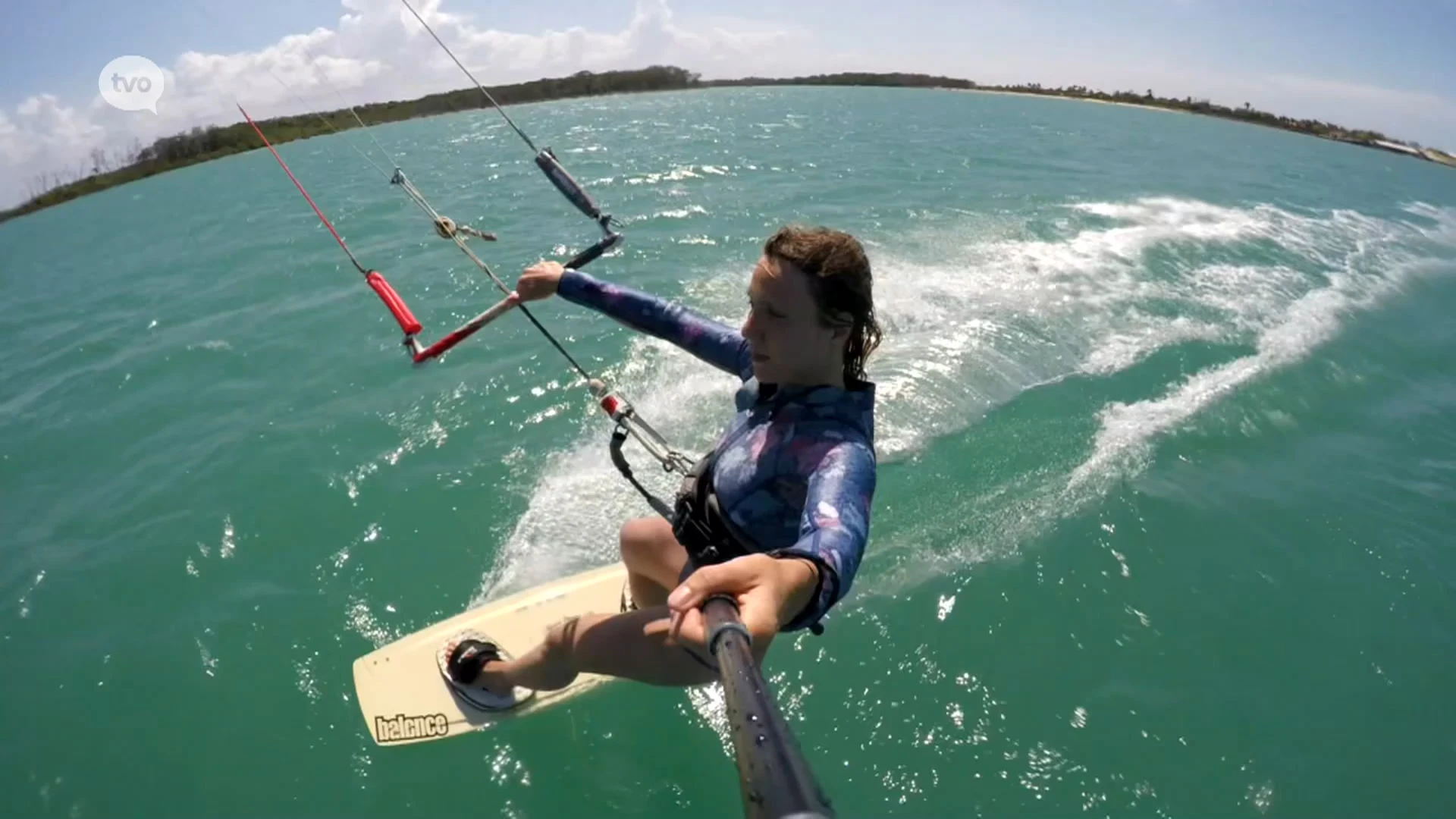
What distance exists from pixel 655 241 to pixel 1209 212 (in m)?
11.3

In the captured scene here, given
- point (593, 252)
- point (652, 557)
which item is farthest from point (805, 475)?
Answer: point (593, 252)

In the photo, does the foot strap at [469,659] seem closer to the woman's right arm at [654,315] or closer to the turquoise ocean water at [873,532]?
A: the turquoise ocean water at [873,532]

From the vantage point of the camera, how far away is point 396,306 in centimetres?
401

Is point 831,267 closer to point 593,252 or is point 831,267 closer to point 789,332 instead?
point 789,332

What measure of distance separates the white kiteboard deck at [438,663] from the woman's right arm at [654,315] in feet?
5.82

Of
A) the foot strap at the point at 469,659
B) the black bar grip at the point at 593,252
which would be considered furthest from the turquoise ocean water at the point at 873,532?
the black bar grip at the point at 593,252

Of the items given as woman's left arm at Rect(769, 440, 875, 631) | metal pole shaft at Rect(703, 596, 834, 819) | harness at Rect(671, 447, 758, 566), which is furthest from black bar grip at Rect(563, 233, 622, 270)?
metal pole shaft at Rect(703, 596, 834, 819)

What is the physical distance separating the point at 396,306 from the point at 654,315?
156 cm

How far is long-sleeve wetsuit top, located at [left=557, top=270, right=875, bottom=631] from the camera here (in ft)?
6.39

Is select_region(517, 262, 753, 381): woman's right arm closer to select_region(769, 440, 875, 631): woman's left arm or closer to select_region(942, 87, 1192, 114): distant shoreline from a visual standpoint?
select_region(769, 440, 875, 631): woman's left arm

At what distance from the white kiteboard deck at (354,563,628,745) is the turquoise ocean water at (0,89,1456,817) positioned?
12 cm

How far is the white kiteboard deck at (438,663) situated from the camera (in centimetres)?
387

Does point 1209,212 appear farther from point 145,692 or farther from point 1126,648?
point 145,692

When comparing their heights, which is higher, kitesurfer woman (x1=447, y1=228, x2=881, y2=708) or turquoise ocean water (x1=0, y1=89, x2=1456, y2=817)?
kitesurfer woman (x1=447, y1=228, x2=881, y2=708)
